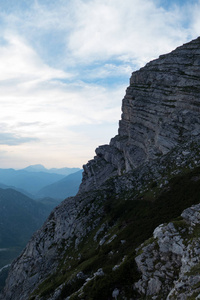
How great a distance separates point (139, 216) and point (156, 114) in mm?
49129

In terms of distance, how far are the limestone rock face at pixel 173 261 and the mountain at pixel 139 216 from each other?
0.09 metres

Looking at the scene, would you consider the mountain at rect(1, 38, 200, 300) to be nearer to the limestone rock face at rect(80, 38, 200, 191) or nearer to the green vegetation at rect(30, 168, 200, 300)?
the green vegetation at rect(30, 168, 200, 300)

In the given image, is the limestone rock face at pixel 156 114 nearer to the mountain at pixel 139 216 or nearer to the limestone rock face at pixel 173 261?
the mountain at pixel 139 216

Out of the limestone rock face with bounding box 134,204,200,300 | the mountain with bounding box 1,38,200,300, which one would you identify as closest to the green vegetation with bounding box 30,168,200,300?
the mountain with bounding box 1,38,200,300

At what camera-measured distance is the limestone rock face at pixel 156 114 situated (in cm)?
6378

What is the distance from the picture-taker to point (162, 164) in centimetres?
5259

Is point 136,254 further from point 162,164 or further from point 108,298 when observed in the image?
point 162,164

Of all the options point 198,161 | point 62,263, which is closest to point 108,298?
point 62,263

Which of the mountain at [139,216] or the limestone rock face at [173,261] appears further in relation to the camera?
the mountain at [139,216]

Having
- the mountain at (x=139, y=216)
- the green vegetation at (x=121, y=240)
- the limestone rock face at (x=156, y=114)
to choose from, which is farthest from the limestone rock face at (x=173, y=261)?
the limestone rock face at (x=156, y=114)

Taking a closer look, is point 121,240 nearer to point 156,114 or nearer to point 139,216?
point 139,216

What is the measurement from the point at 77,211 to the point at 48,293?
78.4 ft

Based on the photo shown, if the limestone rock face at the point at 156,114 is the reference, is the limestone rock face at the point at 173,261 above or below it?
below

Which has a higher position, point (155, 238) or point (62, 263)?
point (155, 238)
